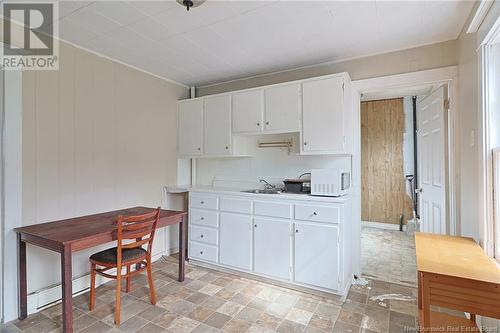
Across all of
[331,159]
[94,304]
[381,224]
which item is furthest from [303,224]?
[381,224]

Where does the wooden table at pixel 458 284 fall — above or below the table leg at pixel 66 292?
above

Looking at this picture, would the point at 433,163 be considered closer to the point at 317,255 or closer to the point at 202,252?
the point at 317,255

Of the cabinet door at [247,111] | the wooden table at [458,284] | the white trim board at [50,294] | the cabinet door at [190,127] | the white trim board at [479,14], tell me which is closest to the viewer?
the wooden table at [458,284]

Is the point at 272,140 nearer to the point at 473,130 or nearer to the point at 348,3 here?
the point at 348,3

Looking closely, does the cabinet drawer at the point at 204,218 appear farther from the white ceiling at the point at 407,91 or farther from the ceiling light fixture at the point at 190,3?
the white ceiling at the point at 407,91

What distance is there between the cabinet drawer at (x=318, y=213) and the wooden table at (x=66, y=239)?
134cm

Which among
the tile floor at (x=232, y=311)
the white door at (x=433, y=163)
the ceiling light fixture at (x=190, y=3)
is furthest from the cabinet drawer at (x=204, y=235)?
the white door at (x=433, y=163)

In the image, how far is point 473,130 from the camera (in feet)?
6.46

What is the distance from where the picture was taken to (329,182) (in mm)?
2531

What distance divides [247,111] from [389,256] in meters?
2.72

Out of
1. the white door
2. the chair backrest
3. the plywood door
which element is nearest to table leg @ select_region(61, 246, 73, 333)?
the chair backrest

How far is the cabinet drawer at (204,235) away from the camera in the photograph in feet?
10.3

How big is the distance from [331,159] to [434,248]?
55.0 inches

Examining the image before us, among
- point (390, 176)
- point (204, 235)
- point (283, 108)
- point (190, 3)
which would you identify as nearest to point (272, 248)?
point (204, 235)
